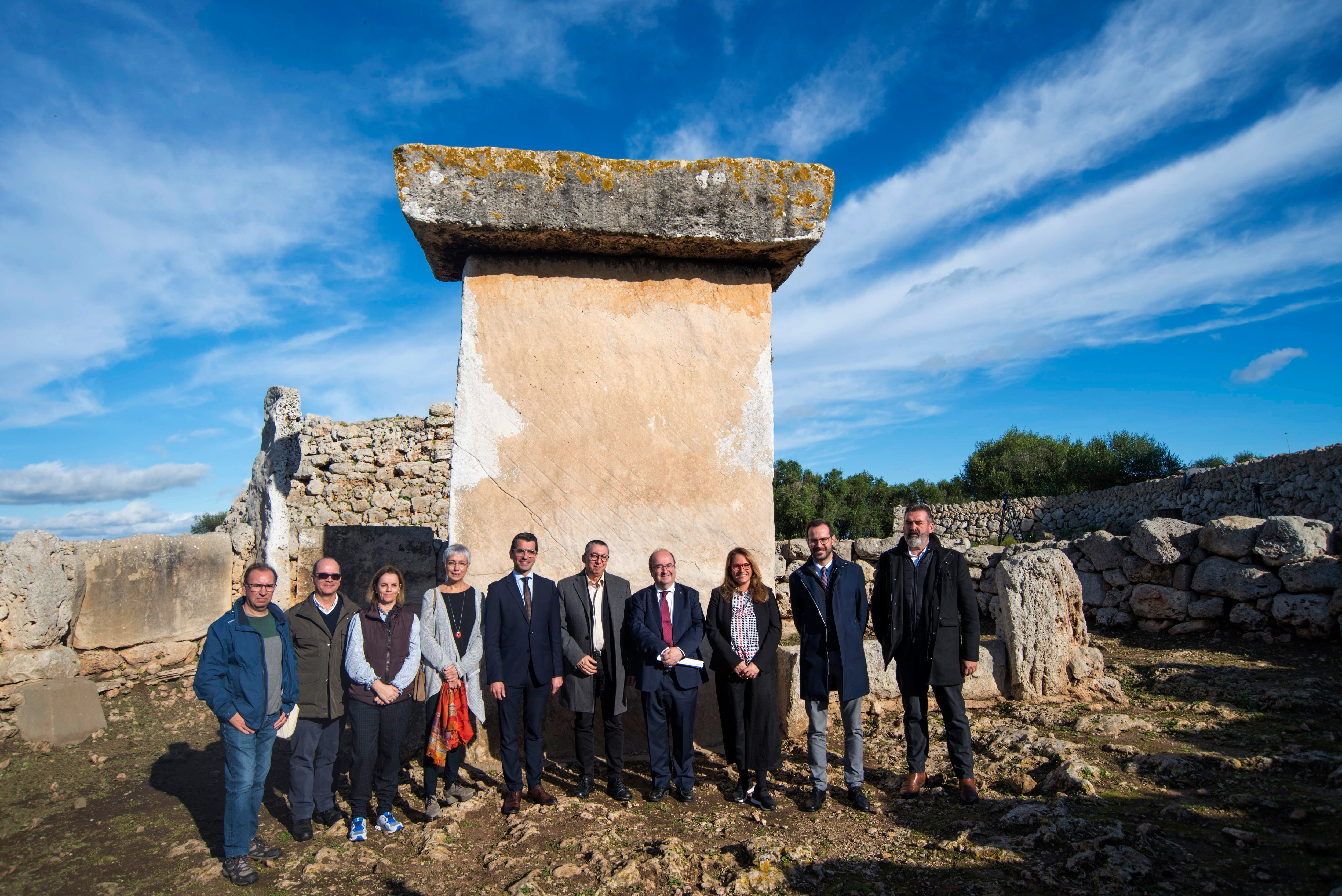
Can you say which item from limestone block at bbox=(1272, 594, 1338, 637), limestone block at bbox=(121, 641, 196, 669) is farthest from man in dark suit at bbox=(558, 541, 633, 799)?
limestone block at bbox=(1272, 594, 1338, 637)

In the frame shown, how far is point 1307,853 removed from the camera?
278 centimetres

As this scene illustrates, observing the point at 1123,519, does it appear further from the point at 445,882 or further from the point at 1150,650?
the point at 445,882

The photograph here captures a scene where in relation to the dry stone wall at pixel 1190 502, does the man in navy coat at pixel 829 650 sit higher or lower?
lower

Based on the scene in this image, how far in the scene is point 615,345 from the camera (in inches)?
181

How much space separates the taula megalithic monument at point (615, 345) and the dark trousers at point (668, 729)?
0.79 metres

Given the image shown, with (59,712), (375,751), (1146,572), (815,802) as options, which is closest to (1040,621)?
(815,802)

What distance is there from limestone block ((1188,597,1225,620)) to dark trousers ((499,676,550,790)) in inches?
293

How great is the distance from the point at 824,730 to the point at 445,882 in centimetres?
206

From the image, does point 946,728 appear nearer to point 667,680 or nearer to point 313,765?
point 667,680

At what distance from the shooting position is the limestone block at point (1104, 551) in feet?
27.7

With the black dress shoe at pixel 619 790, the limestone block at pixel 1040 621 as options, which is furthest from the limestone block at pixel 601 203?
the limestone block at pixel 1040 621

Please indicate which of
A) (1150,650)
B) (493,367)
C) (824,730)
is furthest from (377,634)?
(1150,650)

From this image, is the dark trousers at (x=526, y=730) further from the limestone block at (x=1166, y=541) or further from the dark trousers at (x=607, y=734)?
the limestone block at (x=1166, y=541)

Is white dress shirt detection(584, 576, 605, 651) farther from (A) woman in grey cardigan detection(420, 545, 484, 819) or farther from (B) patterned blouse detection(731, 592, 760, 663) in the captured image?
(B) patterned blouse detection(731, 592, 760, 663)
